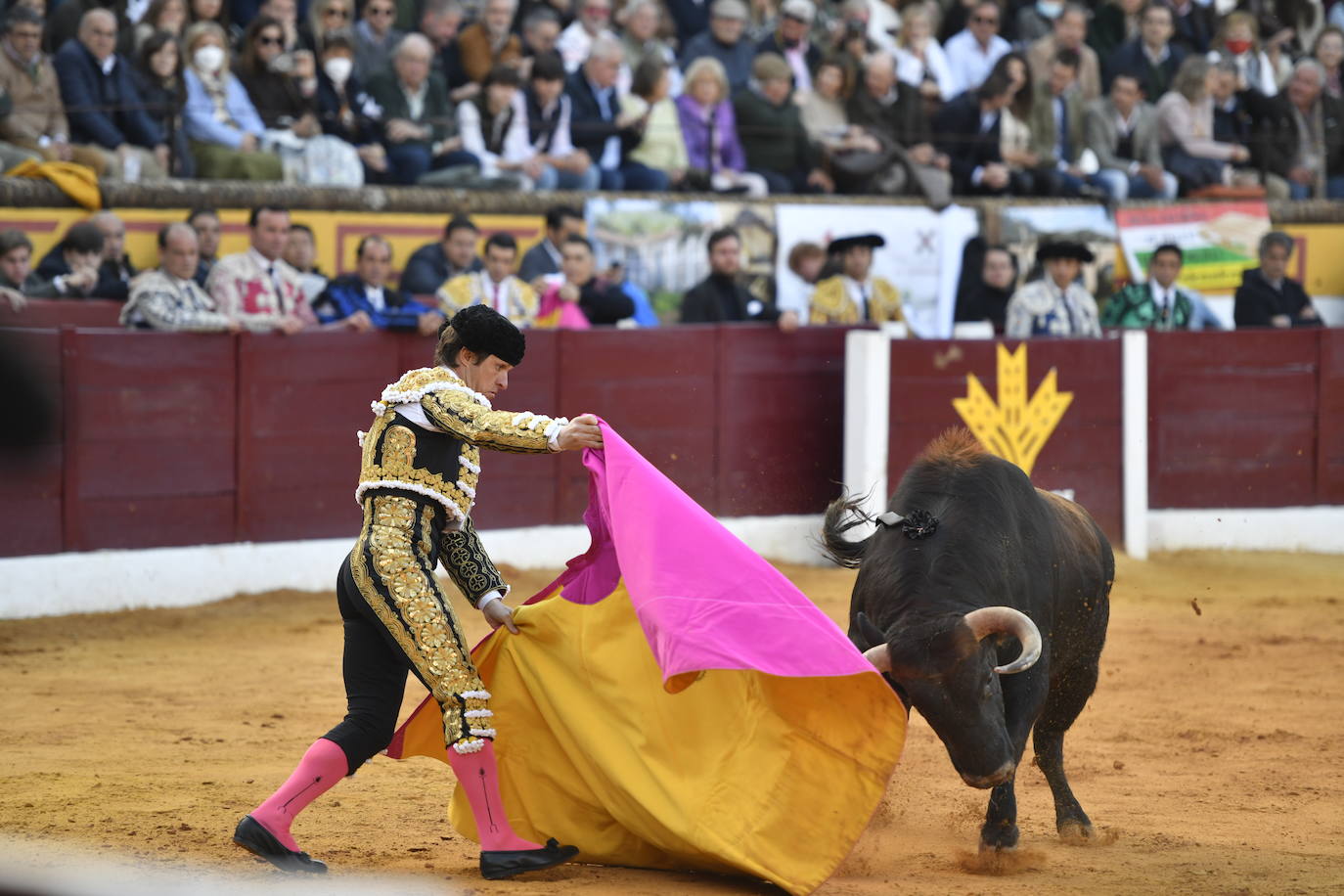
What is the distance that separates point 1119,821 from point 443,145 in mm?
5617

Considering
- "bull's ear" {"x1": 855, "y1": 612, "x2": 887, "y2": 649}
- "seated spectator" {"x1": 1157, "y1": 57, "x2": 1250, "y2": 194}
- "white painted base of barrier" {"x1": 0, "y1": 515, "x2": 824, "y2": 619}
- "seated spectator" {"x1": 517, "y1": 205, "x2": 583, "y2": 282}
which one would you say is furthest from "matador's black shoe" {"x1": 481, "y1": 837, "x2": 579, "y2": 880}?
"seated spectator" {"x1": 1157, "y1": 57, "x2": 1250, "y2": 194}

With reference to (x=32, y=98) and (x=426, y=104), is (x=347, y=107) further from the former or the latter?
(x=32, y=98)

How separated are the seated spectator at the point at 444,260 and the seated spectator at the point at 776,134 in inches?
90.2

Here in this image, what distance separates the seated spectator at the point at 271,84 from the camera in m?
8.14

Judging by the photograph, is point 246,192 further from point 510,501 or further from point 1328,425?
point 1328,425

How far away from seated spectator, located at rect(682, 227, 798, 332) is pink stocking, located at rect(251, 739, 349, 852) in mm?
5305

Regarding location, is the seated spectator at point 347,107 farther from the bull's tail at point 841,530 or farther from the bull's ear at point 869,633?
the bull's ear at point 869,633

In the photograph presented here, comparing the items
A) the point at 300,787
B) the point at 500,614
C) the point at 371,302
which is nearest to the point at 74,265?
the point at 371,302

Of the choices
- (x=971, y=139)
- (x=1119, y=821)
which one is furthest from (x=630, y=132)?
(x=1119, y=821)

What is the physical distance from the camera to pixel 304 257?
300 inches

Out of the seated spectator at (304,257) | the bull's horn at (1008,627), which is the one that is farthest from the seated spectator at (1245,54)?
the bull's horn at (1008,627)

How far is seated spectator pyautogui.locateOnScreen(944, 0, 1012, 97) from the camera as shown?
10852mm

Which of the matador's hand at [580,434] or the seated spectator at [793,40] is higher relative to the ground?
the seated spectator at [793,40]

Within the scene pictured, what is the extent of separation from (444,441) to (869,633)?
0.92 m
